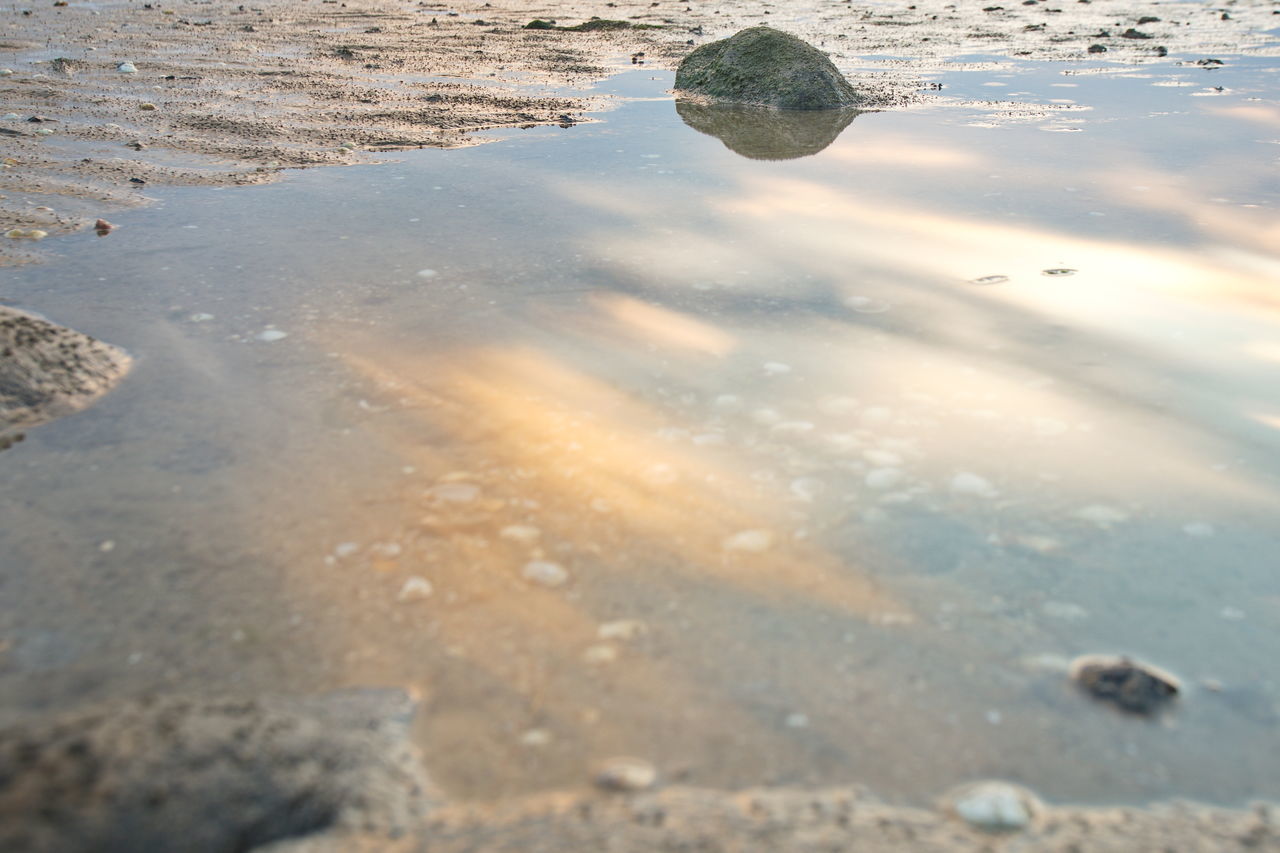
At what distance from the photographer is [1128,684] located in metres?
1.75

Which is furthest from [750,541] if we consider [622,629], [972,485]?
[972,485]

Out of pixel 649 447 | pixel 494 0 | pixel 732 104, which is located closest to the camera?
pixel 649 447

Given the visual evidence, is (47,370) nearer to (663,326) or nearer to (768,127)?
(663,326)

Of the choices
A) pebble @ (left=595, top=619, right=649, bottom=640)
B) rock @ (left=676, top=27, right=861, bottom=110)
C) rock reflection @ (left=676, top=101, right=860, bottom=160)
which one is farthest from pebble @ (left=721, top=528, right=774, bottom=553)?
rock @ (left=676, top=27, right=861, bottom=110)

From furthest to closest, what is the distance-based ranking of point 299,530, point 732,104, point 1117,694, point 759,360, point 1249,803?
1. point 732,104
2. point 759,360
3. point 299,530
4. point 1117,694
5. point 1249,803

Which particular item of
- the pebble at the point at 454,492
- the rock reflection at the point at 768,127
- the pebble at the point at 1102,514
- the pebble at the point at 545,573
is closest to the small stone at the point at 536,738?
the pebble at the point at 545,573

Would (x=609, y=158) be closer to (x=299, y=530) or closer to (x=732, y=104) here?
(x=732, y=104)

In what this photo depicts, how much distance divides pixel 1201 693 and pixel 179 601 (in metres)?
2.09

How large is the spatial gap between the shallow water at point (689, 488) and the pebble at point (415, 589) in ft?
0.05

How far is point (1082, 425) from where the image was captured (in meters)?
2.64

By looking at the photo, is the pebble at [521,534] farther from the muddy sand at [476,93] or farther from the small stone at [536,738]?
the muddy sand at [476,93]

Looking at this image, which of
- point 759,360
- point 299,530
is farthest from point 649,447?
point 299,530

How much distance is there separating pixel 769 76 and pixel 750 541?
642 cm

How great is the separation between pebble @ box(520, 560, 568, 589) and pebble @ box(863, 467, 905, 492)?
858 mm
